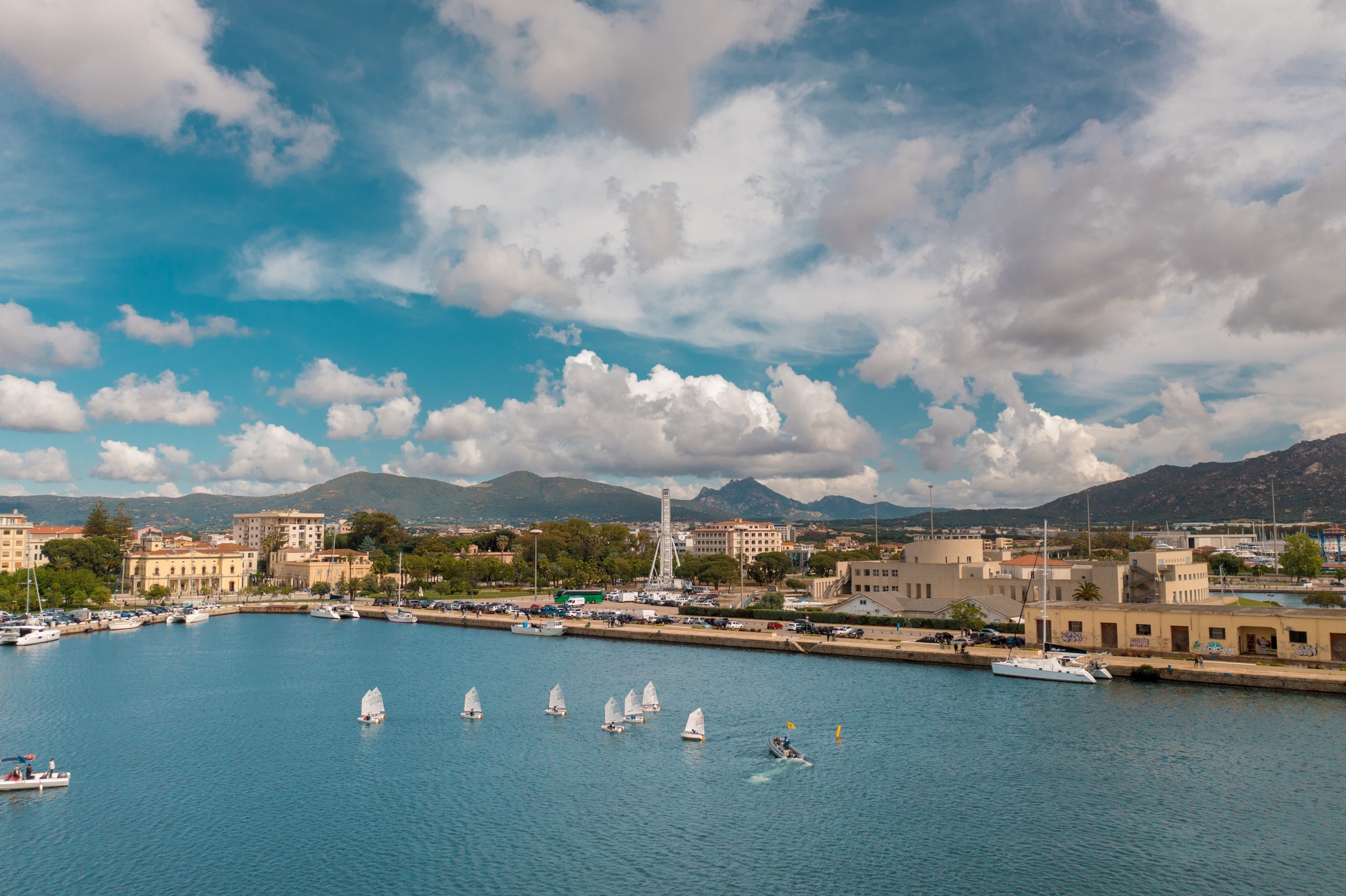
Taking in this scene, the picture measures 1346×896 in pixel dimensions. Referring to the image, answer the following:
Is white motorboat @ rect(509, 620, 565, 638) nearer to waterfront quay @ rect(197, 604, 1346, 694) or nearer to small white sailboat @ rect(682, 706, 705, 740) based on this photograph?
waterfront quay @ rect(197, 604, 1346, 694)

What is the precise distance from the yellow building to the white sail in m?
48.4

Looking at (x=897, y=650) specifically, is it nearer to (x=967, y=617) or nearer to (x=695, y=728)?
(x=967, y=617)

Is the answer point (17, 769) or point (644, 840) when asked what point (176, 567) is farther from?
point (644, 840)

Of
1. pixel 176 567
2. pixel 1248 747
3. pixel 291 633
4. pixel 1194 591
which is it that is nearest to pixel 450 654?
pixel 291 633

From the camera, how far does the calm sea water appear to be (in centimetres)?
2434

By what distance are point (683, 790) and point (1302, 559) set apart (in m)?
146

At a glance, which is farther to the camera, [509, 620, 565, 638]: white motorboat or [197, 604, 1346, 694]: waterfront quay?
[509, 620, 565, 638]: white motorboat

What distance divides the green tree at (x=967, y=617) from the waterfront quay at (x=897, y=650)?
10.4 feet

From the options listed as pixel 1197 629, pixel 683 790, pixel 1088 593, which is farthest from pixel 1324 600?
pixel 683 790

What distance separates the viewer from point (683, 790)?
104 feet

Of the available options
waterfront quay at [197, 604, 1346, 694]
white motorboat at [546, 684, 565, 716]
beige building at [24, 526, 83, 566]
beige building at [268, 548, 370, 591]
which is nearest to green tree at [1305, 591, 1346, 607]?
waterfront quay at [197, 604, 1346, 694]

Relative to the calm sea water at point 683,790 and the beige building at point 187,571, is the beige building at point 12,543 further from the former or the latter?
the calm sea water at point 683,790

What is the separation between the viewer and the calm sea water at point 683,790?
24344 mm

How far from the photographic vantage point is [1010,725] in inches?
1610
